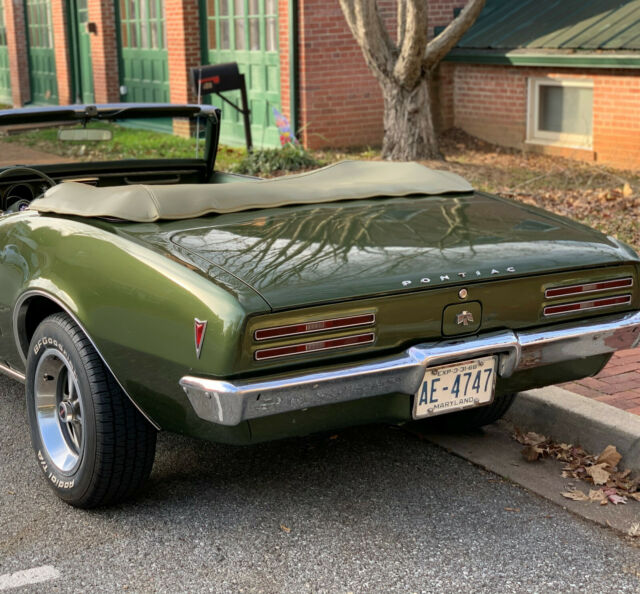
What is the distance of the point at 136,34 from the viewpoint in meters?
17.6

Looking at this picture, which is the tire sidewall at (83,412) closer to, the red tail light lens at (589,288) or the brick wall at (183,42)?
the red tail light lens at (589,288)

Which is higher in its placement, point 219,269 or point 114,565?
point 219,269

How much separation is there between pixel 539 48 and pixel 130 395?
10.2m

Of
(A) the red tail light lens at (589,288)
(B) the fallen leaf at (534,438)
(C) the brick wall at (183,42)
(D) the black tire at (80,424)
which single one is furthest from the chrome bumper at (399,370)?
(C) the brick wall at (183,42)

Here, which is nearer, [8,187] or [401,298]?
[401,298]

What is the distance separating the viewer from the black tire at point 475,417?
14.6 feet

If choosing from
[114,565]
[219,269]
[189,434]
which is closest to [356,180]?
[219,269]

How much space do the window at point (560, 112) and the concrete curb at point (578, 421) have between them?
8440 millimetres

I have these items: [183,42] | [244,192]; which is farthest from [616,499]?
[183,42]

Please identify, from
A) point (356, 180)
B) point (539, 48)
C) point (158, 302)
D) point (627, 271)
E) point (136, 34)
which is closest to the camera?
point (158, 302)

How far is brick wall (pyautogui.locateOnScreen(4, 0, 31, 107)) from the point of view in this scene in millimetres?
22484

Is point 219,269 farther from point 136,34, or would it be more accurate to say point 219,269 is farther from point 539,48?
point 136,34

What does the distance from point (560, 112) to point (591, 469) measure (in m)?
9.57

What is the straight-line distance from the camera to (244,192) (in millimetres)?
4234
